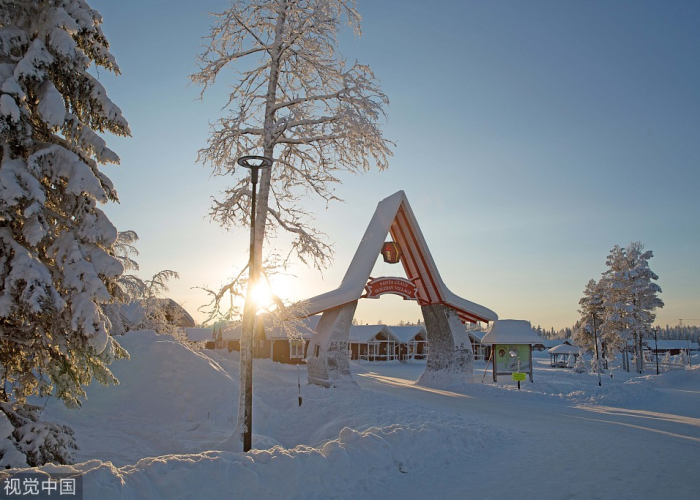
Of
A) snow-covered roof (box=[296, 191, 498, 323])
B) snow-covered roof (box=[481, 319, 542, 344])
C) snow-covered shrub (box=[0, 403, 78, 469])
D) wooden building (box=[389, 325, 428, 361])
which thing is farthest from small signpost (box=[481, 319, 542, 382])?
wooden building (box=[389, 325, 428, 361])

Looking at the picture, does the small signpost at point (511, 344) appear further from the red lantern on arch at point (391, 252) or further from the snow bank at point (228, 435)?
the snow bank at point (228, 435)

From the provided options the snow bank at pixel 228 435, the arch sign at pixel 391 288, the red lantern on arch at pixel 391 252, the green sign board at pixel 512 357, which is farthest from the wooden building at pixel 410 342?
the snow bank at pixel 228 435

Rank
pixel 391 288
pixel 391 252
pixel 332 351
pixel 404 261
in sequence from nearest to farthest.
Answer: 1. pixel 332 351
2. pixel 391 288
3. pixel 391 252
4. pixel 404 261

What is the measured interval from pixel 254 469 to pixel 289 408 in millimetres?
10241

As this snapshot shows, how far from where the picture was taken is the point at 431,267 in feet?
79.0

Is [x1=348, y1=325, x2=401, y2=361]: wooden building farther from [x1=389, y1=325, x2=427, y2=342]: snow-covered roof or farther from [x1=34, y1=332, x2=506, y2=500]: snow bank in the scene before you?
[x1=34, y1=332, x2=506, y2=500]: snow bank

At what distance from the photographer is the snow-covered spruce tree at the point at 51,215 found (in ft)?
20.0

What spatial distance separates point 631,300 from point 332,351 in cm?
Answer: 3308

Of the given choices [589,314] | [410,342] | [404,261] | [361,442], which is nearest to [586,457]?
[361,442]

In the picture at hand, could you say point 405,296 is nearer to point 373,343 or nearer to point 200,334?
point 373,343

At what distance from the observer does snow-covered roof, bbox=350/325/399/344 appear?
5164cm

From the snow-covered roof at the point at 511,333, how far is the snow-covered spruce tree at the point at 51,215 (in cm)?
2385

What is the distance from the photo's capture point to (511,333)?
89.7 ft

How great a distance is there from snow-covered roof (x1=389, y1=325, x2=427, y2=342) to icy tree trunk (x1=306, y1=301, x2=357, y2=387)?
3423 cm
